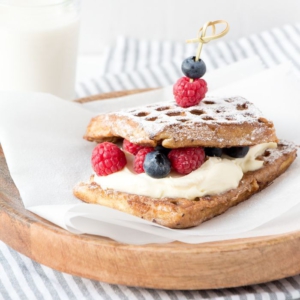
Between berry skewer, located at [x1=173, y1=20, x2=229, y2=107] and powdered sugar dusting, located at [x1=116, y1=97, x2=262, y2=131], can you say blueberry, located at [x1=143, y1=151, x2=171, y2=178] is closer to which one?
powdered sugar dusting, located at [x1=116, y1=97, x2=262, y2=131]

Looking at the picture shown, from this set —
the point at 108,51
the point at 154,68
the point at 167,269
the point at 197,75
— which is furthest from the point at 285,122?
the point at 108,51

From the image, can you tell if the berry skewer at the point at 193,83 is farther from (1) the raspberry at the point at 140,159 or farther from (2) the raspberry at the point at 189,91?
(1) the raspberry at the point at 140,159

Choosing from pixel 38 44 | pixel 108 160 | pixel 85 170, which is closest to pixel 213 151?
pixel 108 160

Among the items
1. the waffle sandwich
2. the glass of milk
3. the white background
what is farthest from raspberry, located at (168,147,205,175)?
the white background

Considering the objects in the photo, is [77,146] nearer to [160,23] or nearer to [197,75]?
[197,75]

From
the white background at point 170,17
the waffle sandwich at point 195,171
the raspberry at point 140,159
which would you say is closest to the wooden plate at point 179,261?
the waffle sandwich at point 195,171

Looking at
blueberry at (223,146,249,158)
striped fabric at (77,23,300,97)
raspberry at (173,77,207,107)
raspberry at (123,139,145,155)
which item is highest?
raspberry at (173,77,207,107)
